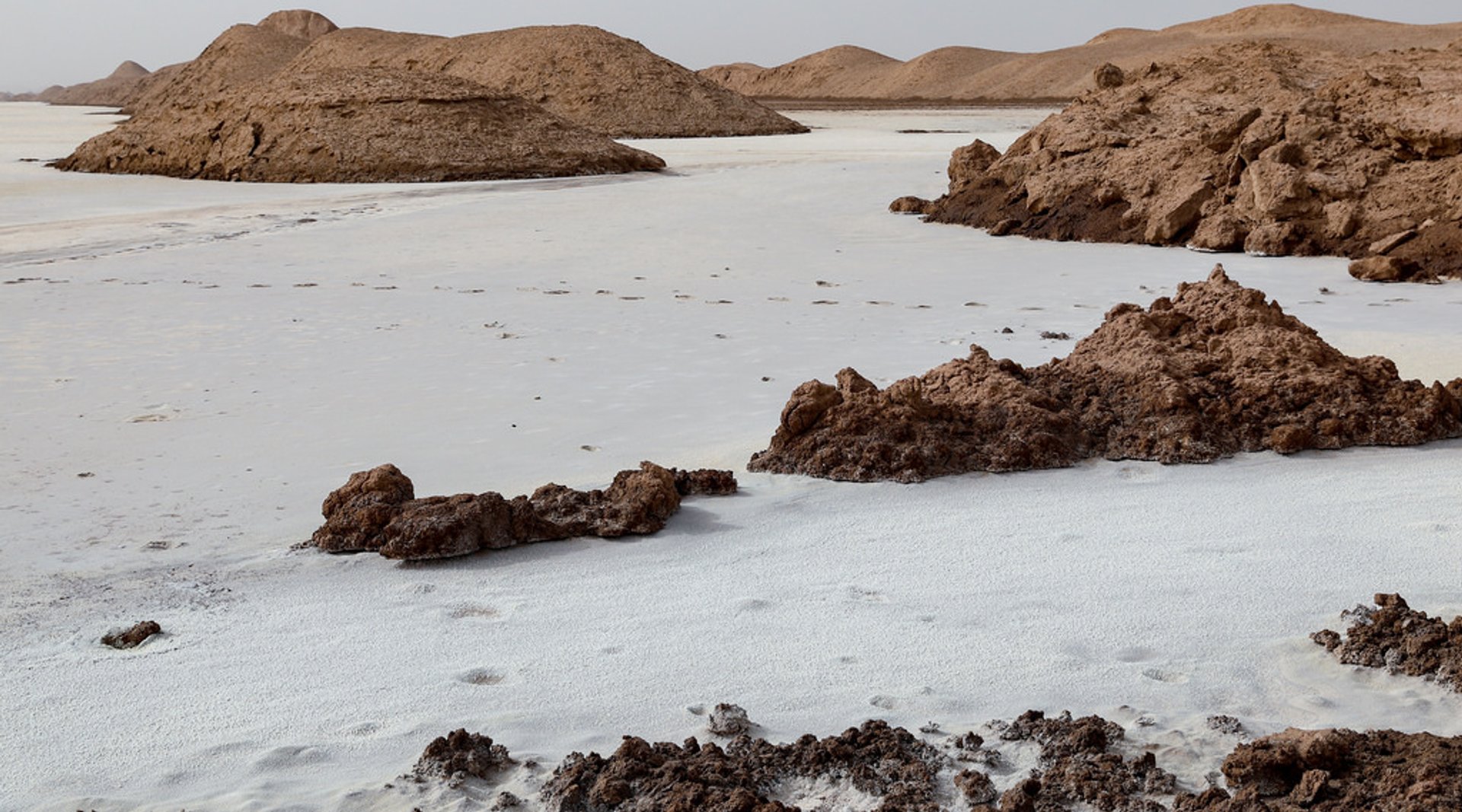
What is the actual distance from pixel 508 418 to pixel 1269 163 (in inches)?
269

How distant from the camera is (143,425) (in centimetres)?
502

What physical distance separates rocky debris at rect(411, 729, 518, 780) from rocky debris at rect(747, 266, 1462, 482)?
2003mm

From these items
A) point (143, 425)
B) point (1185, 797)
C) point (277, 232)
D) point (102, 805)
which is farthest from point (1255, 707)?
point (277, 232)

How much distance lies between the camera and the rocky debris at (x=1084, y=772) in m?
2.31

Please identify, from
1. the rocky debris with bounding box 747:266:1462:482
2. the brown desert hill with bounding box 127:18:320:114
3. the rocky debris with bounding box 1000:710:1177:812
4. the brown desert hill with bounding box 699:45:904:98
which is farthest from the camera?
the brown desert hill with bounding box 699:45:904:98

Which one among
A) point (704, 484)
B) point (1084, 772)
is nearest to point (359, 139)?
point (704, 484)

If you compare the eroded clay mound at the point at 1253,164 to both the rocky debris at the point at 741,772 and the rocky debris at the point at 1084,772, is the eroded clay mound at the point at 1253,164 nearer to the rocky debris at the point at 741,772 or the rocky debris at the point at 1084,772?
the rocky debris at the point at 1084,772

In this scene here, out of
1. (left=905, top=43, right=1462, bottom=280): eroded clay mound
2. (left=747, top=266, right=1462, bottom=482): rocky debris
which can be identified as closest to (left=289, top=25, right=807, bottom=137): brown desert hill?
(left=905, top=43, right=1462, bottom=280): eroded clay mound

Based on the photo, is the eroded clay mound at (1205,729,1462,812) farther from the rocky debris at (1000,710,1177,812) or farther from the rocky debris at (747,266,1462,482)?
the rocky debris at (747,266,1462,482)

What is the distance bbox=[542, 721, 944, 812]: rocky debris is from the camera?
91.6 inches

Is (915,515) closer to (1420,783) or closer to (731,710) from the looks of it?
(731,710)

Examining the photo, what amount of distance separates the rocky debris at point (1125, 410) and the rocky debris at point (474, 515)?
61 centimetres

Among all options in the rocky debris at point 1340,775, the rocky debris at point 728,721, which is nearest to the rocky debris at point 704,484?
the rocky debris at point 728,721

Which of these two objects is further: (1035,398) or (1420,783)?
(1035,398)
